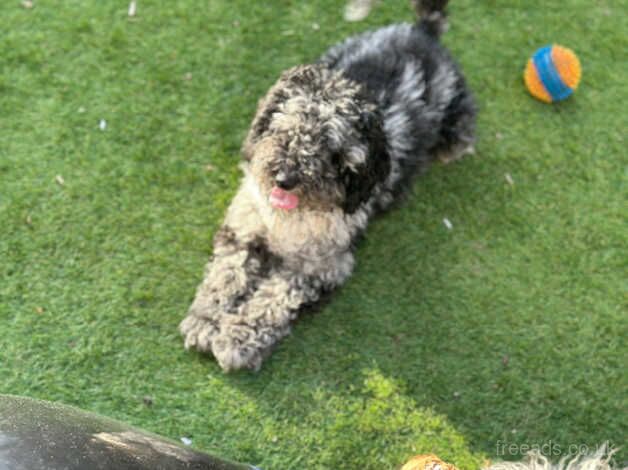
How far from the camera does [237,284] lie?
12.7 feet

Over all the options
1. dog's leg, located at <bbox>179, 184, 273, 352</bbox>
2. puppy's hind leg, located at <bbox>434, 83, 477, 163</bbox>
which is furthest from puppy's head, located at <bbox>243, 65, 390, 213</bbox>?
puppy's hind leg, located at <bbox>434, 83, 477, 163</bbox>

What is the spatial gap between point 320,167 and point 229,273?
2.95 ft

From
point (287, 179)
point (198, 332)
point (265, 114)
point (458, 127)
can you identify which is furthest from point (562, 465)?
point (458, 127)

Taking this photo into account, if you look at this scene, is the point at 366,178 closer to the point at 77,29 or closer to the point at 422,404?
the point at 422,404

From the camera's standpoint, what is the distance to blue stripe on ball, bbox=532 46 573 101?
4844 mm

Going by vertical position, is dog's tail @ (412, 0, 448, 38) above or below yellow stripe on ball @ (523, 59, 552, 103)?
above

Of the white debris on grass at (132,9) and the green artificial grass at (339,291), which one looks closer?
the green artificial grass at (339,291)

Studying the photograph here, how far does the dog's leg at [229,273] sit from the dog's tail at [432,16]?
5.60 feet

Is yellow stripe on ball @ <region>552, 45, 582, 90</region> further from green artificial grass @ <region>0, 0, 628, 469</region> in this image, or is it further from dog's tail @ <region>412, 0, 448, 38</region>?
Answer: dog's tail @ <region>412, 0, 448, 38</region>

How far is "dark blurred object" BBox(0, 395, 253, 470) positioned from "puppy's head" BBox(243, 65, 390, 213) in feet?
4.44

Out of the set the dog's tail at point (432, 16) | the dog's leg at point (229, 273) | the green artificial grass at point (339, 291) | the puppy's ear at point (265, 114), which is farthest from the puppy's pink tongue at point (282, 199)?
the dog's tail at point (432, 16)

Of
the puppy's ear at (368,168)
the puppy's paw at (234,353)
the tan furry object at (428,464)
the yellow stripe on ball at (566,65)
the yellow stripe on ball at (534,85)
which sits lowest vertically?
the puppy's paw at (234,353)

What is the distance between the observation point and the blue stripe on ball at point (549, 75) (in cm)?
484

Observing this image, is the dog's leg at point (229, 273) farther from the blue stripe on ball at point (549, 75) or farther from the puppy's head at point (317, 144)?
the blue stripe on ball at point (549, 75)
